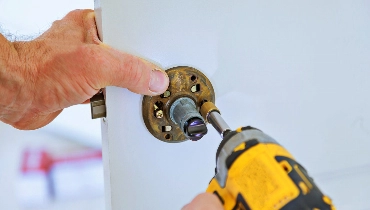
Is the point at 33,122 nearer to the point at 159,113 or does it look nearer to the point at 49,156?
the point at 159,113

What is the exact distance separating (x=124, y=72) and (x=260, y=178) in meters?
0.18

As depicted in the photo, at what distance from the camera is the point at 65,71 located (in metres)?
0.44

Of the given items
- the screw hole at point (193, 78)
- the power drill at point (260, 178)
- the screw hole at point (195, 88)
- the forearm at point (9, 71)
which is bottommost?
the power drill at point (260, 178)

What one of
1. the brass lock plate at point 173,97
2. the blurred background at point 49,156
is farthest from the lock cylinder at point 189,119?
the blurred background at point 49,156

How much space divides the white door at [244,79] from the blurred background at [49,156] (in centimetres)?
63

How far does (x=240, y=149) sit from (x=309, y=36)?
0.72 feet

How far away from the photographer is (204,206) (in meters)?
0.35

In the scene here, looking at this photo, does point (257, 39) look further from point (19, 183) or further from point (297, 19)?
point (19, 183)

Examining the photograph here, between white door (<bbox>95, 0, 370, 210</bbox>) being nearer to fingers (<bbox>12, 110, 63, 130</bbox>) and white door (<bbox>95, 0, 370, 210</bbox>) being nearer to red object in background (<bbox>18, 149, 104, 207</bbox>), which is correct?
fingers (<bbox>12, 110, 63, 130</bbox>)

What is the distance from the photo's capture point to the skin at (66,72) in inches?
16.4

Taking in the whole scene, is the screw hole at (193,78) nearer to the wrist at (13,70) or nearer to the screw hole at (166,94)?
the screw hole at (166,94)

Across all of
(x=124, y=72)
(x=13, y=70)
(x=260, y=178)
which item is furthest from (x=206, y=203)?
(x=13, y=70)

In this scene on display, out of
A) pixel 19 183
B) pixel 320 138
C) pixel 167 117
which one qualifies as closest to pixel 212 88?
pixel 167 117

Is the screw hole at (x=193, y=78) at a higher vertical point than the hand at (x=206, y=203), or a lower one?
higher
